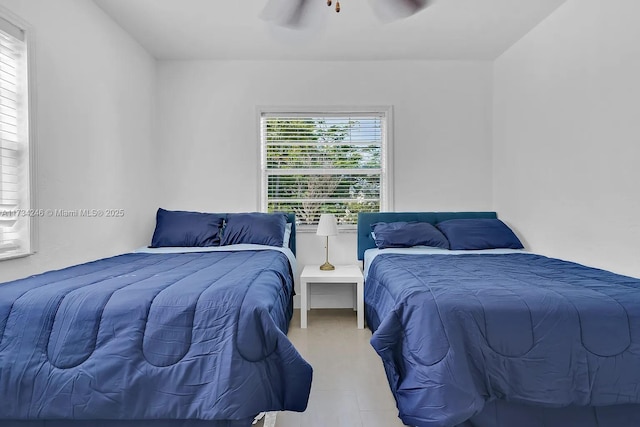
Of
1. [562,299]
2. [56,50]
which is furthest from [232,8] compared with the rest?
[562,299]

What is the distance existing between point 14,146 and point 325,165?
8.56 ft

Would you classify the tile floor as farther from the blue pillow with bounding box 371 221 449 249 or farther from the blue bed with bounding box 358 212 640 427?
the blue pillow with bounding box 371 221 449 249

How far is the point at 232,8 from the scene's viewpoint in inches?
116

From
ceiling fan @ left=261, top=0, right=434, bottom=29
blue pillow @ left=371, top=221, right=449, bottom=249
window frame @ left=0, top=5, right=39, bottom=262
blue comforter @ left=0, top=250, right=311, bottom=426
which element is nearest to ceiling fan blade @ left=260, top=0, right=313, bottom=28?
ceiling fan @ left=261, top=0, right=434, bottom=29

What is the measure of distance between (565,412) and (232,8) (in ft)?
10.4

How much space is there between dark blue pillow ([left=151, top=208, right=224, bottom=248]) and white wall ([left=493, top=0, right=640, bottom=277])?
109 inches

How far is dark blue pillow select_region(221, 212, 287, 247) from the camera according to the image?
3473mm

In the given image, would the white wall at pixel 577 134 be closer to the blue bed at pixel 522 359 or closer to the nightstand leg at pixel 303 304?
the blue bed at pixel 522 359

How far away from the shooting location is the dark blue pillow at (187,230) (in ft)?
11.4

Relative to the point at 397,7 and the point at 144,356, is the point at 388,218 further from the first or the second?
the point at 144,356

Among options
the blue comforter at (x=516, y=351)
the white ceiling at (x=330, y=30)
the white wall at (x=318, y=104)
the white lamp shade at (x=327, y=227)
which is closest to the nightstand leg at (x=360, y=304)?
the white lamp shade at (x=327, y=227)

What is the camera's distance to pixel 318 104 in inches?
158

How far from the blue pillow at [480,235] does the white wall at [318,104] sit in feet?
1.60

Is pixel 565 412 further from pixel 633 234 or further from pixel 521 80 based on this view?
pixel 521 80
